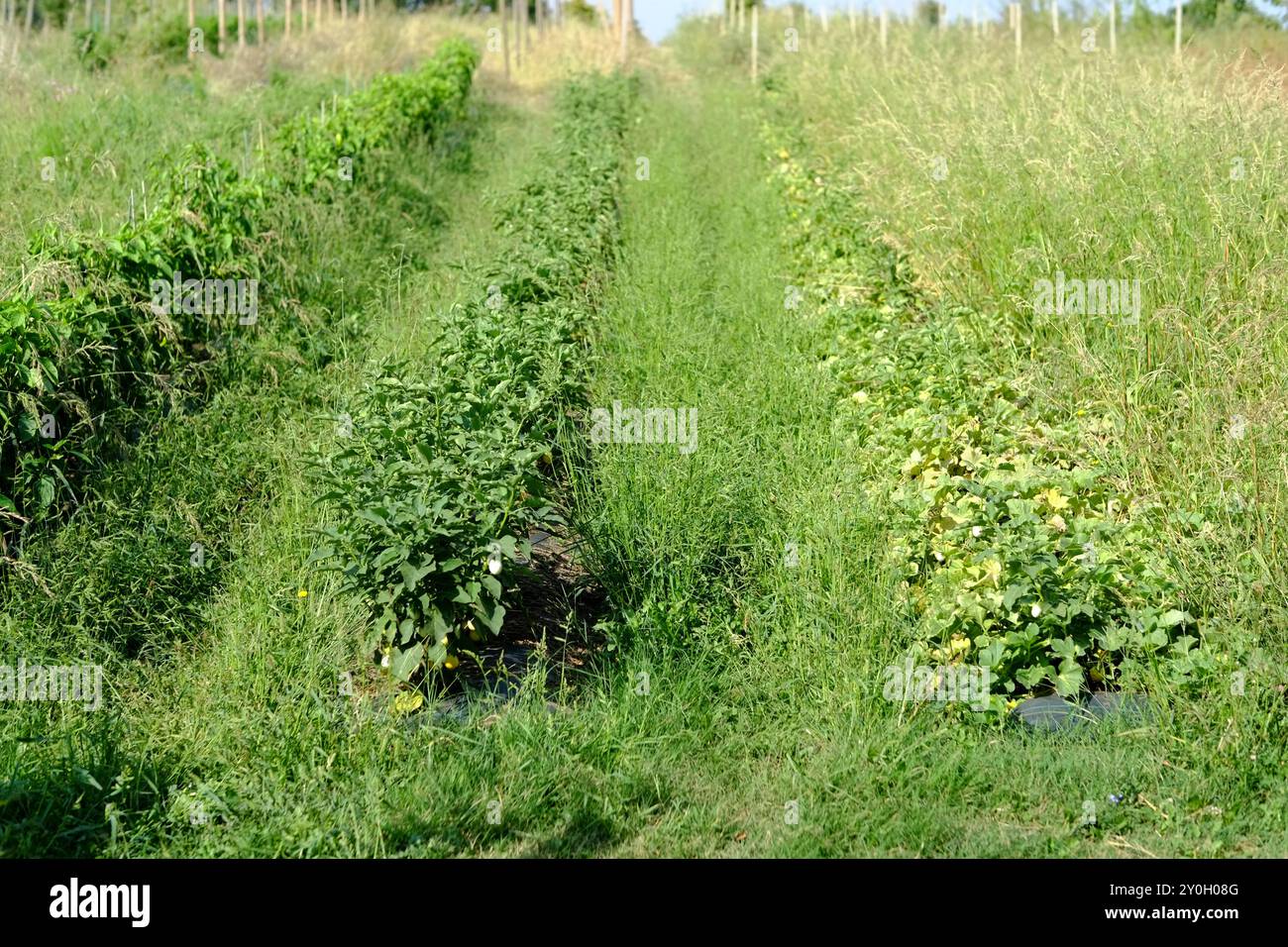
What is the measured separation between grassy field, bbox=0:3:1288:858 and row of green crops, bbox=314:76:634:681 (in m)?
0.02

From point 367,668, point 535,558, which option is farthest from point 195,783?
point 535,558

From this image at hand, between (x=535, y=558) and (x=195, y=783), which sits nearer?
(x=195, y=783)

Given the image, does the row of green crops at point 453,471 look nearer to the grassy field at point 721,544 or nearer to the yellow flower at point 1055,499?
the grassy field at point 721,544

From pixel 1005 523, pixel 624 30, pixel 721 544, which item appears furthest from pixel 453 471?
pixel 624 30

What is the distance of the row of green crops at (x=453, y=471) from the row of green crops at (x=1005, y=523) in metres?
1.54

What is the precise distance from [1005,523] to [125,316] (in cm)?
452

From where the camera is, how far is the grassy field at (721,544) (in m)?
3.73

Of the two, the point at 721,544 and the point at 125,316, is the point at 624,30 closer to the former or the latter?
the point at 125,316

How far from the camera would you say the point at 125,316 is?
6.11 metres

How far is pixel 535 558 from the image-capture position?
5285mm

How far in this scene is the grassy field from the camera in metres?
3.73

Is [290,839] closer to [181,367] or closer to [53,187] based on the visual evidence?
[181,367]
